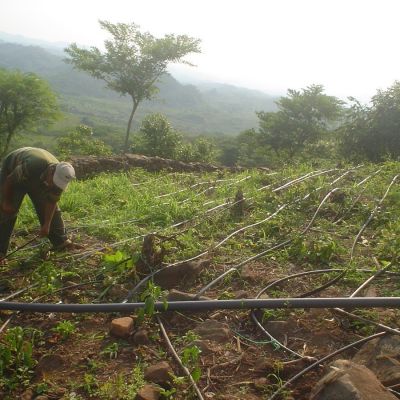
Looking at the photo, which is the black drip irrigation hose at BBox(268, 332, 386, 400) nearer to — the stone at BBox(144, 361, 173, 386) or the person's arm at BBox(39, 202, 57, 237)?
the stone at BBox(144, 361, 173, 386)

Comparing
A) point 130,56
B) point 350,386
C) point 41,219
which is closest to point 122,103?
point 130,56

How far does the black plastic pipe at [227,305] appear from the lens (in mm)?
2601

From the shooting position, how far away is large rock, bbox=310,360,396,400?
1.87 m

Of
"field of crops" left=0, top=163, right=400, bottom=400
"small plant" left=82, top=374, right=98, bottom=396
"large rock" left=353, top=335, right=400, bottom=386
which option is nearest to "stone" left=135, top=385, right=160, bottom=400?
"field of crops" left=0, top=163, right=400, bottom=400

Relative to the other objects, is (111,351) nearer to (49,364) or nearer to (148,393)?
(49,364)

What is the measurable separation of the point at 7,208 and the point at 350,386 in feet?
11.3

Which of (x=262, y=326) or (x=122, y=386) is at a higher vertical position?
(x=262, y=326)

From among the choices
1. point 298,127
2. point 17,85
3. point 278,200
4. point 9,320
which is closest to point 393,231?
point 278,200

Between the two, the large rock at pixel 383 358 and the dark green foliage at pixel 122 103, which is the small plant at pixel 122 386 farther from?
the dark green foliage at pixel 122 103

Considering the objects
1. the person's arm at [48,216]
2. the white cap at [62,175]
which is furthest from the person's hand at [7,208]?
the white cap at [62,175]

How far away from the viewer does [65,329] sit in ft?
9.39

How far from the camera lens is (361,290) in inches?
127

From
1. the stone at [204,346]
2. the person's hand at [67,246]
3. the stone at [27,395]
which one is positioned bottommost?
the stone at [27,395]

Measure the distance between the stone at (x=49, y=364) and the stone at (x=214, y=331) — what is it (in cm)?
90
